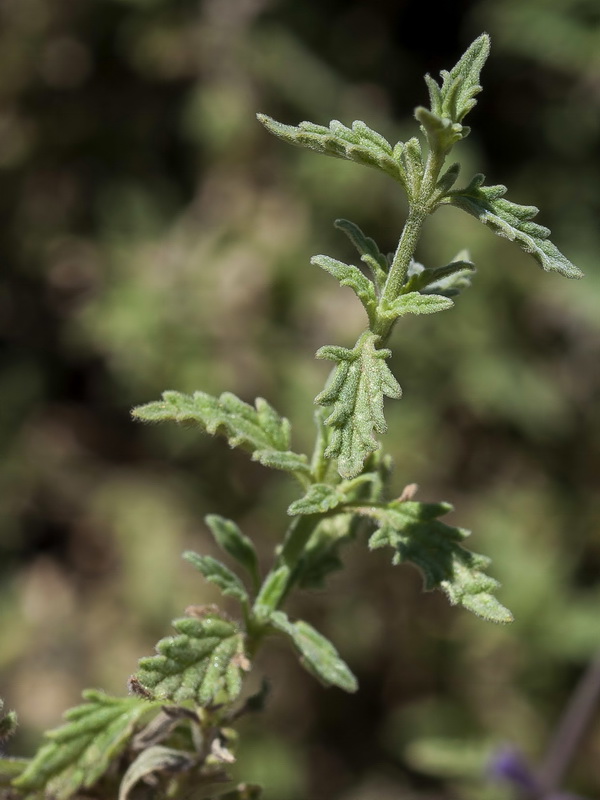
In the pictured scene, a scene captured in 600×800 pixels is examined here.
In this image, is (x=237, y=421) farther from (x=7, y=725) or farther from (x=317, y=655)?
(x=7, y=725)

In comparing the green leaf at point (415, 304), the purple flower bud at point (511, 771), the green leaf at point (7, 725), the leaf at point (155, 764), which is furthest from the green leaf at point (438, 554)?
the purple flower bud at point (511, 771)

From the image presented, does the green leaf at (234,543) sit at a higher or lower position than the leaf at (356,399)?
lower

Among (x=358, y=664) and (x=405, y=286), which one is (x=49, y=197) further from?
(x=405, y=286)

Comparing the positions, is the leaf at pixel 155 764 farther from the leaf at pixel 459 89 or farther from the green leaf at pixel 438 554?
the leaf at pixel 459 89

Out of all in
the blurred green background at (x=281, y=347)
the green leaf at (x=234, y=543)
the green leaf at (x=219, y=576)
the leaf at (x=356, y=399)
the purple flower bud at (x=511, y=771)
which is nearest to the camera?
the leaf at (x=356, y=399)

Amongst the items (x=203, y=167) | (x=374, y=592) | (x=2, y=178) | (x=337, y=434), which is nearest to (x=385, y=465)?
(x=337, y=434)

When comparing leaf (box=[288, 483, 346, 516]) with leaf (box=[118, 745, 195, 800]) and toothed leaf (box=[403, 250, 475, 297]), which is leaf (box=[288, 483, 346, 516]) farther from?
leaf (box=[118, 745, 195, 800])

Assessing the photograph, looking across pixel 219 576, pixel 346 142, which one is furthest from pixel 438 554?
pixel 346 142
